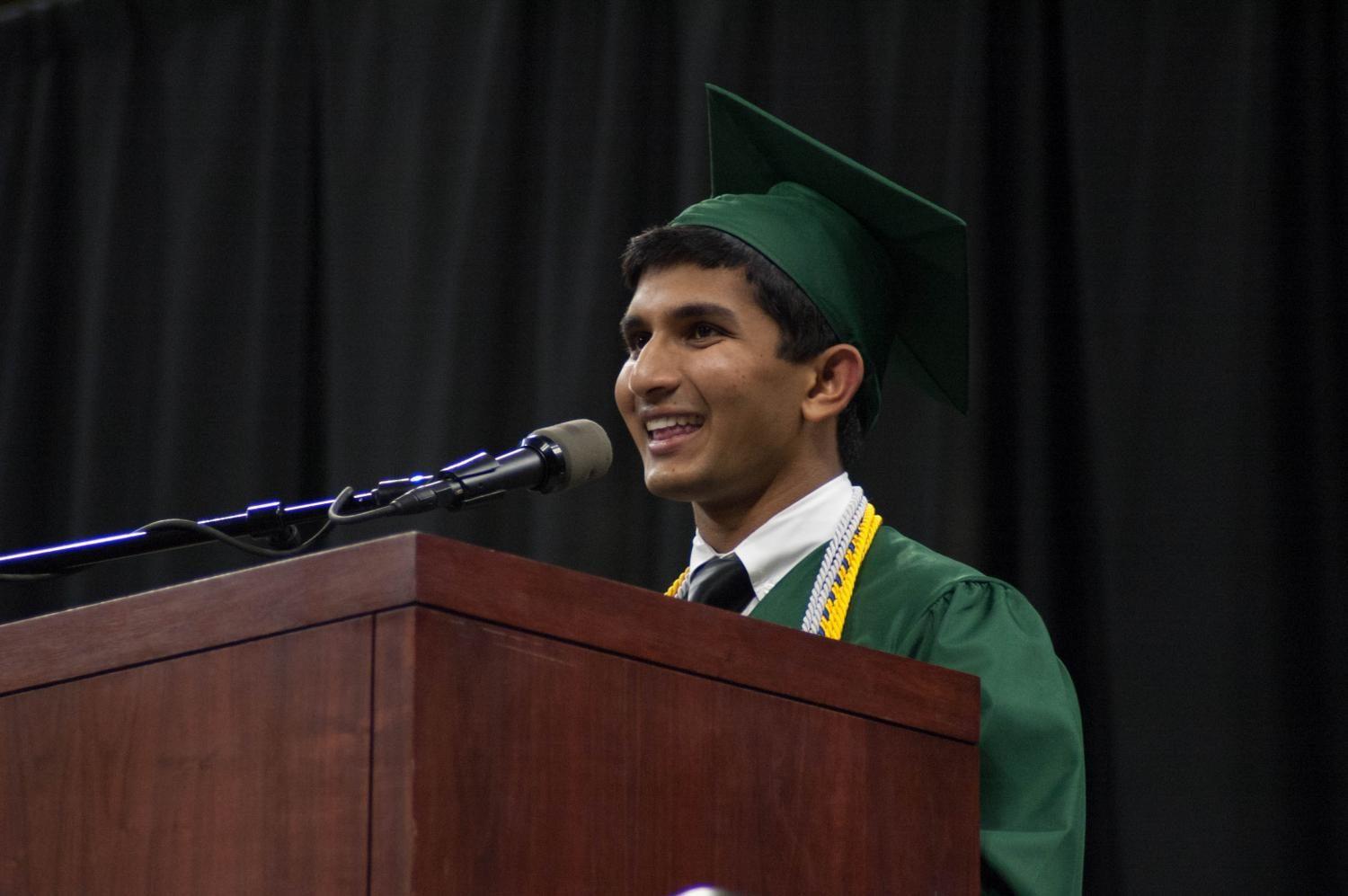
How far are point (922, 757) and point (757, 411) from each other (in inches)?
29.3

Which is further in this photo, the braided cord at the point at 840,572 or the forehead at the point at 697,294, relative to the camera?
the forehead at the point at 697,294

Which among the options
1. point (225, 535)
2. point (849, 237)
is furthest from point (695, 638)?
point (849, 237)

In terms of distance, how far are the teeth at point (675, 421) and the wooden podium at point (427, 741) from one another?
2.46ft

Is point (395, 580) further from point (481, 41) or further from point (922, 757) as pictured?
point (481, 41)

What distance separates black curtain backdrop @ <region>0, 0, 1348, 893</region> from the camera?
2605 millimetres

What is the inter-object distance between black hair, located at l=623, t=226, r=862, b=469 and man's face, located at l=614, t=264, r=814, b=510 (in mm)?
10

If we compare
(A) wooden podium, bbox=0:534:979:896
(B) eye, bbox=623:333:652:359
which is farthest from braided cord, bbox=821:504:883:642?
(A) wooden podium, bbox=0:534:979:896

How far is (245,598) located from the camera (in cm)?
104

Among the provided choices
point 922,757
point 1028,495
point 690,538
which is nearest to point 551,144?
point 690,538

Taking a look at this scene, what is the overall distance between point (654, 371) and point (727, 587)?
0.84ft

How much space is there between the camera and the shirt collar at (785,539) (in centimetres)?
191

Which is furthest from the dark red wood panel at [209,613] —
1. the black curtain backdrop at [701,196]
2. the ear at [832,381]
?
the black curtain backdrop at [701,196]

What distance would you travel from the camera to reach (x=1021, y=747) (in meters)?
1.56

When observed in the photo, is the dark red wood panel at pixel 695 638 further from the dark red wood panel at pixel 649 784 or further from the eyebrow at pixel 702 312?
the eyebrow at pixel 702 312
